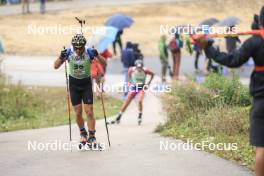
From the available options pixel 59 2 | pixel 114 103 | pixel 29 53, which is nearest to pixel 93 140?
pixel 114 103

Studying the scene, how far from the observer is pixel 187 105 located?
11.9 metres

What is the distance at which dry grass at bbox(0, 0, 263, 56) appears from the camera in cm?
3139

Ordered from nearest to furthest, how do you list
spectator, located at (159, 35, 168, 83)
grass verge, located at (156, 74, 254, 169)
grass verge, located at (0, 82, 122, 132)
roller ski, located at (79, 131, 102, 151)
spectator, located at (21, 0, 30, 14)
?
grass verge, located at (156, 74, 254, 169) < roller ski, located at (79, 131, 102, 151) < grass verge, located at (0, 82, 122, 132) < spectator, located at (159, 35, 168, 83) < spectator, located at (21, 0, 30, 14)

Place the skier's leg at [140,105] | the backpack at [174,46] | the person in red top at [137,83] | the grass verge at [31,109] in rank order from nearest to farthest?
the skier's leg at [140,105] → the person in red top at [137,83] → the grass verge at [31,109] → the backpack at [174,46]

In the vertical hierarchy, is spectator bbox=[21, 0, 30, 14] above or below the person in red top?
above

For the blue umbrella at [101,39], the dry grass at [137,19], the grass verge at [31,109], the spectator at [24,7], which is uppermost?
the spectator at [24,7]

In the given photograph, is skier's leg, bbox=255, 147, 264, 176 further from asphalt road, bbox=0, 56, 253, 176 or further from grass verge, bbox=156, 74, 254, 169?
grass verge, bbox=156, 74, 254, 169

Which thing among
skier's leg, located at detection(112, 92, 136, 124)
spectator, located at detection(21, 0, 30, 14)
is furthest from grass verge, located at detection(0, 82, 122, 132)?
spectator, located at detection(21, 0, 30, 14)

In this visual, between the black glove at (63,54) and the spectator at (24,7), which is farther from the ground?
the spectator at (24,7)

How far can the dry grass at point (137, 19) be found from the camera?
31.4m

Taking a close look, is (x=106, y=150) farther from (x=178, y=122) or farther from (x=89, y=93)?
(x=178, y=122)

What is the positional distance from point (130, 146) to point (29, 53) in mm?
20188

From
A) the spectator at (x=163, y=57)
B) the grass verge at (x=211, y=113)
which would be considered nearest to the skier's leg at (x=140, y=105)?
the grass verge at (x=211, y=113)

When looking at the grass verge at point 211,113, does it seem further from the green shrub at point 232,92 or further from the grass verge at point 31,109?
the grass verge at point 31,109
